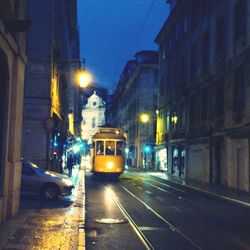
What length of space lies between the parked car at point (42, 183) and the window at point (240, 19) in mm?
14332

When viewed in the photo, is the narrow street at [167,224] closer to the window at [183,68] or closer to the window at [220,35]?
the window at [220,35]

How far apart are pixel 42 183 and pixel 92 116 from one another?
106 metres

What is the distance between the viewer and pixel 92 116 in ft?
Result: 404

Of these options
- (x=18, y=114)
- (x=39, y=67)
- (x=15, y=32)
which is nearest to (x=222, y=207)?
(x=18, y=114)

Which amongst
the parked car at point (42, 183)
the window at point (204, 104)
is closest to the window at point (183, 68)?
the window at point (204, 104)

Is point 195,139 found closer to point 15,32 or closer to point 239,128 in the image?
point 239,128

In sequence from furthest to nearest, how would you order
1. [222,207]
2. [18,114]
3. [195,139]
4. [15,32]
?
[195,139] → [222,207] → [18,114] → [15,32]

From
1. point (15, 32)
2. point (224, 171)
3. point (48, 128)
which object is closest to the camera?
point (15, 32)

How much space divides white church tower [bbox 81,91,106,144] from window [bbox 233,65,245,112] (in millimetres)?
92147

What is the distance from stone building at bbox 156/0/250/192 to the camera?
26375 mm

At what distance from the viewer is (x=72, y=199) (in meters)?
18.5

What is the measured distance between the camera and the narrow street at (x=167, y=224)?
9.91 m

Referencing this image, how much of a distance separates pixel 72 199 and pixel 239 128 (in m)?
11.7

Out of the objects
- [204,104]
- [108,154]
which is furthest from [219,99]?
[108,154]
